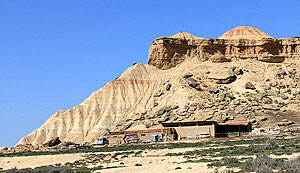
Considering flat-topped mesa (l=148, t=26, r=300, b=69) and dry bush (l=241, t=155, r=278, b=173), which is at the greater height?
flat-topped mesa (l=148, t=26, r=300, b=69)

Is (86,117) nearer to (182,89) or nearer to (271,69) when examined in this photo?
(182,89)

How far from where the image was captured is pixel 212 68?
96.1m

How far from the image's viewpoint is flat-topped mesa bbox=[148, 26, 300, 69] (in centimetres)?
9875

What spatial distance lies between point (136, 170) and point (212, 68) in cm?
6751

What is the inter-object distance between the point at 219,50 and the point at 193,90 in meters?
16.3

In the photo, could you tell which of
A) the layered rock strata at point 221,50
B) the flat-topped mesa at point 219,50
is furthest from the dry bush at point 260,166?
the layered rock strata at point 221,50

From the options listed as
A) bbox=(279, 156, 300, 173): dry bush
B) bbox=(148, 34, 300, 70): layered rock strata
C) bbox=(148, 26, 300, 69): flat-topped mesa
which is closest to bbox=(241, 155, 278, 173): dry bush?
bbox=(279, 156, 300, 173): dry bush

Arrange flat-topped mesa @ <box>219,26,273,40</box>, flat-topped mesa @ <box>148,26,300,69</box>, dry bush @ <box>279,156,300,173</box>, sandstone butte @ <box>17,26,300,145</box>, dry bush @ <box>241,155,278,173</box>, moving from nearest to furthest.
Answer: dry bush @ <box>279,156,300,173</box> < dry bush @ <box>241,155,278,173</box> < sandstone butte @ <box>17,26,300,145</box> < flat-topped mesa @ <box>148,26,300,69</box> < flat-topped mesa @ <box>219,26,273,40</box>

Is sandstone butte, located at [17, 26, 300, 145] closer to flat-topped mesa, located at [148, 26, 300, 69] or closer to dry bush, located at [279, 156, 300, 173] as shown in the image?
flat-topped mesa, located at [148, 26, 300, 69]

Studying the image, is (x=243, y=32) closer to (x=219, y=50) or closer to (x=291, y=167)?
(x=219, y=50)

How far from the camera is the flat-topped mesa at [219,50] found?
98750 mm

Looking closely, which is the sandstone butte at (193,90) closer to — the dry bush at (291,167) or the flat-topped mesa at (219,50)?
the flat-topped mesa at (219,50)

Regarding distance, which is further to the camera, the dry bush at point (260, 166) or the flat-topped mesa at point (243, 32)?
the flat-topped mesa at point (243, 32)

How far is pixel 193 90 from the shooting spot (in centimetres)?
8806
